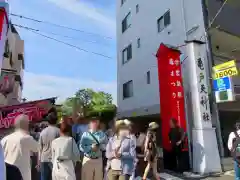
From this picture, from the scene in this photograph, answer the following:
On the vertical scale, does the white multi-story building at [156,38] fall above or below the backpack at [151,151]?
above

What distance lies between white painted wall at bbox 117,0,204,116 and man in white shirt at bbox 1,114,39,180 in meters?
8.75

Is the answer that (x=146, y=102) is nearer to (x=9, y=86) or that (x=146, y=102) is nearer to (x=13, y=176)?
(x=9, y=86)

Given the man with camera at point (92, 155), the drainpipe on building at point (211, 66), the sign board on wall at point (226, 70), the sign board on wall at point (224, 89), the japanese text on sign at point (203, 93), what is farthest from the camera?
the drainpipe on building at point (211, 66)

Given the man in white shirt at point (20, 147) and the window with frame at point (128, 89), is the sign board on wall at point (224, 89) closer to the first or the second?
the man in white shirt at point (20, 147)

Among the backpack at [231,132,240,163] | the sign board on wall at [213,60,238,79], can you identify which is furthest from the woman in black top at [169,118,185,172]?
the backpack at [231,132,240,163]

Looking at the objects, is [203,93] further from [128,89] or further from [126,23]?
[126,23]

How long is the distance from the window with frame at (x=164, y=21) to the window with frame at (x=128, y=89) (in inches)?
196

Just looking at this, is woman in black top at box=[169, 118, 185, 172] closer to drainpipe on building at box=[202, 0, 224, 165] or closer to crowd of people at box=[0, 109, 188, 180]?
drainpipe on building at box=[202, 0, 224, 165]

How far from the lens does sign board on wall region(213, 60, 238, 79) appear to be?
8.74 metres

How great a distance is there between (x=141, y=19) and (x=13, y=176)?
1692 cm

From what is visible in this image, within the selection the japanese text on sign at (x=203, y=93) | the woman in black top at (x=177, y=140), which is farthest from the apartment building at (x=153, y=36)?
the woman in black top at (x=177, y=140)

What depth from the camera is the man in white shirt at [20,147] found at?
15.2 feet

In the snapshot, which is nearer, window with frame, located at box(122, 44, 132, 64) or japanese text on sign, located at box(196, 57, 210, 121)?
japanese text on sign, located at box(196, 57, 210, 121)

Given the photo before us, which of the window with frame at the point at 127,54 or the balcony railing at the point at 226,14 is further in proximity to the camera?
the window with frame at the point at 127,54
